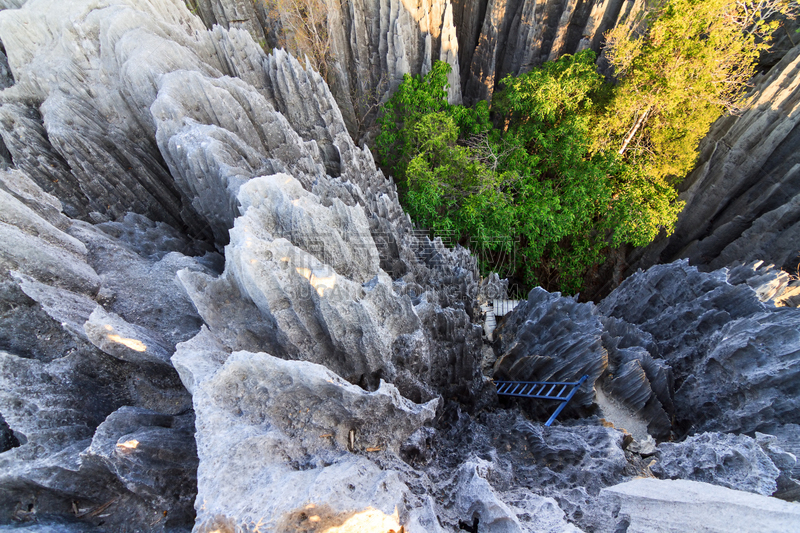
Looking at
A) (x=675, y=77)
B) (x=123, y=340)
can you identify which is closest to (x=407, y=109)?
(x=675, y=77)

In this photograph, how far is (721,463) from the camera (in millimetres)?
4980

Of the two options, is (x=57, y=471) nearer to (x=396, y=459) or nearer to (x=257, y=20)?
(x=396, y=459)

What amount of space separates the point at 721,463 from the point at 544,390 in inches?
117

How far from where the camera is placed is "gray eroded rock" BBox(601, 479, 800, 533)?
3.44 m

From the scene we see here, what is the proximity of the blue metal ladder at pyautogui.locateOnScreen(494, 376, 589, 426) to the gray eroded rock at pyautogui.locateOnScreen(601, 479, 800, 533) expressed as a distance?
7.53 feet

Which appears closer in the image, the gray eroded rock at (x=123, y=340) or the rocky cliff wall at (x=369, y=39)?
the gray eroded rock at (x=123, y=340)

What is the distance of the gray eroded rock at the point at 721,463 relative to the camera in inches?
184

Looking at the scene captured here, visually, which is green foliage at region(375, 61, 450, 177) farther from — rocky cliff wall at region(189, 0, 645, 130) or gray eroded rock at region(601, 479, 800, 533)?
gray eroded rock at region(601, 479, 800, 533)

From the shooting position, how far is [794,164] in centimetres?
1316

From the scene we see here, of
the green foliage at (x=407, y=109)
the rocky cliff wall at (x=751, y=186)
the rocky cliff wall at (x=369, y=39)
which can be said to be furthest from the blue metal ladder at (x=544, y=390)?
the rocky cliff wall at (x=369, y=39)

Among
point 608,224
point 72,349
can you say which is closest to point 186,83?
point 72,349

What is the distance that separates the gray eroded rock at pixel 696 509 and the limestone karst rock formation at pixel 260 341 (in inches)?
6.1

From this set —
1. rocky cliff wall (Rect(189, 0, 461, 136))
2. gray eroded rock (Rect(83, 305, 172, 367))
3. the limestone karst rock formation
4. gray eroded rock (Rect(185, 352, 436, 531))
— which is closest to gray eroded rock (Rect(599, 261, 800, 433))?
the limestone karst rock formation

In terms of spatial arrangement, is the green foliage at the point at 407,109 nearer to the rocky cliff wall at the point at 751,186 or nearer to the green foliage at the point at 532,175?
the green foliage at the point at 532,175
